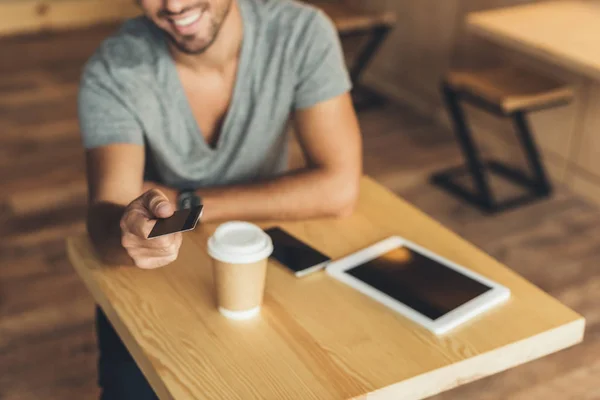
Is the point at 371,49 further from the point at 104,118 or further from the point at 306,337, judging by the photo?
the point at 306,337

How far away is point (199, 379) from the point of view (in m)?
1.12

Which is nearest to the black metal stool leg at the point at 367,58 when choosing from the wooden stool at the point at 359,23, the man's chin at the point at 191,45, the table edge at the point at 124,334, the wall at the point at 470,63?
the wooden stool at the point at 359,23

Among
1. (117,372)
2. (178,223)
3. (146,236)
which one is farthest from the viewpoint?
(117,372)

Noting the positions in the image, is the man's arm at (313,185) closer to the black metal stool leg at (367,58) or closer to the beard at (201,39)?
the beard at (201,39)

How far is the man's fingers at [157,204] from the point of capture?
4.00 feet

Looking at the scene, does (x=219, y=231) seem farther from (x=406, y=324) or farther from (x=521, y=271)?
(x=521, y=271)

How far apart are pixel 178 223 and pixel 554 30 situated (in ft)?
6.88

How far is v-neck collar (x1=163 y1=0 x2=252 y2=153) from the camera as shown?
5.57 feet

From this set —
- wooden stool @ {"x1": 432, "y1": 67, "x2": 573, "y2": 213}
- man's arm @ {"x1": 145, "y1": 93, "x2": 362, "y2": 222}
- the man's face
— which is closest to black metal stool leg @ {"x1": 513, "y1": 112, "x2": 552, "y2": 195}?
wooden stool @ {"x1": 432, "y1": 67, "x2": 573, "y2": 213}

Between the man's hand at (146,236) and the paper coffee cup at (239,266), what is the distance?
0.38 ft

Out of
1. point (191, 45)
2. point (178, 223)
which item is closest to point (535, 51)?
point (191, 45)

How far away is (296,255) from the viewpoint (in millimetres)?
1419

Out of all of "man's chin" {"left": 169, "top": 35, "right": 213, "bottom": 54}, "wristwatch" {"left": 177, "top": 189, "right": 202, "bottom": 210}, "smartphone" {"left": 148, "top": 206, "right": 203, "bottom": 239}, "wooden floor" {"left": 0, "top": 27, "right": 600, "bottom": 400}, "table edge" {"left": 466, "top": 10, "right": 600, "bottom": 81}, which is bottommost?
"wooden floor" {"left": 0, "top": 27, "right": 600, "bottom": 400}

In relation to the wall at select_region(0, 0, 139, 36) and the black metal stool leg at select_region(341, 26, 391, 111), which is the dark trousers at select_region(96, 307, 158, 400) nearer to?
the black metal stool leg at select_region(341, 26, 391, 111)
